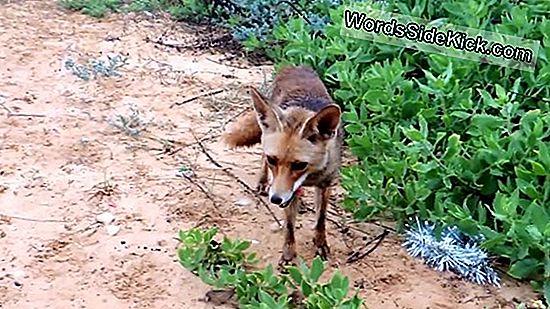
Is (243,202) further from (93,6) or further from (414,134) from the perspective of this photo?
(93,6)

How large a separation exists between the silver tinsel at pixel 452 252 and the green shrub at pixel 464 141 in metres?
0.06

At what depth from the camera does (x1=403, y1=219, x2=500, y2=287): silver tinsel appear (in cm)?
302

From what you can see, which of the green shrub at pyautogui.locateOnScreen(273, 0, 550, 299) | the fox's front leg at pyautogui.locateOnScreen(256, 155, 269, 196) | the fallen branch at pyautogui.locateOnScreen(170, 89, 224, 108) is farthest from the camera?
the fallen branch at pyautogui.locateOnScreen(170, 89, 224, 108)

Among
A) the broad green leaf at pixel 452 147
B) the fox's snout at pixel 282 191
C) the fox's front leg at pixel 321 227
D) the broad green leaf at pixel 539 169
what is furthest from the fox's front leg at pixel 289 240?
the broad green leaf at pixel 539 169

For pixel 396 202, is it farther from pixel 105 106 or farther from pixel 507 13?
pixel 105 106

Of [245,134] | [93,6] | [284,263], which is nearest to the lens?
[284,263]

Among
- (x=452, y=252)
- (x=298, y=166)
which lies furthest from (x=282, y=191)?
(x=452, y=252)

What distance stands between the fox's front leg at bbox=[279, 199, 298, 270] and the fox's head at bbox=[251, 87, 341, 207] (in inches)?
7.8

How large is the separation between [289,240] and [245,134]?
2.25 ft

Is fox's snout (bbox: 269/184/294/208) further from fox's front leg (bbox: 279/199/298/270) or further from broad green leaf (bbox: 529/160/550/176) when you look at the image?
broad green leaf (bbox: 529/160/550/176)

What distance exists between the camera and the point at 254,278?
8.94 feet

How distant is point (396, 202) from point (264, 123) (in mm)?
699

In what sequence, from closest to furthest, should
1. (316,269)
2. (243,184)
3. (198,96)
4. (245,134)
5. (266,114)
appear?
(316,269) < (266,114) < (245,134) < (243,184) < (198,96)

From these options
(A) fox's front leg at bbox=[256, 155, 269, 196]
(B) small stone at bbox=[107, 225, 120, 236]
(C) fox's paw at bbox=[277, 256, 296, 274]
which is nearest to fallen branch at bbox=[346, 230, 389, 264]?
(C) fox's paw at bbox=[277, 256, 296, 274]
